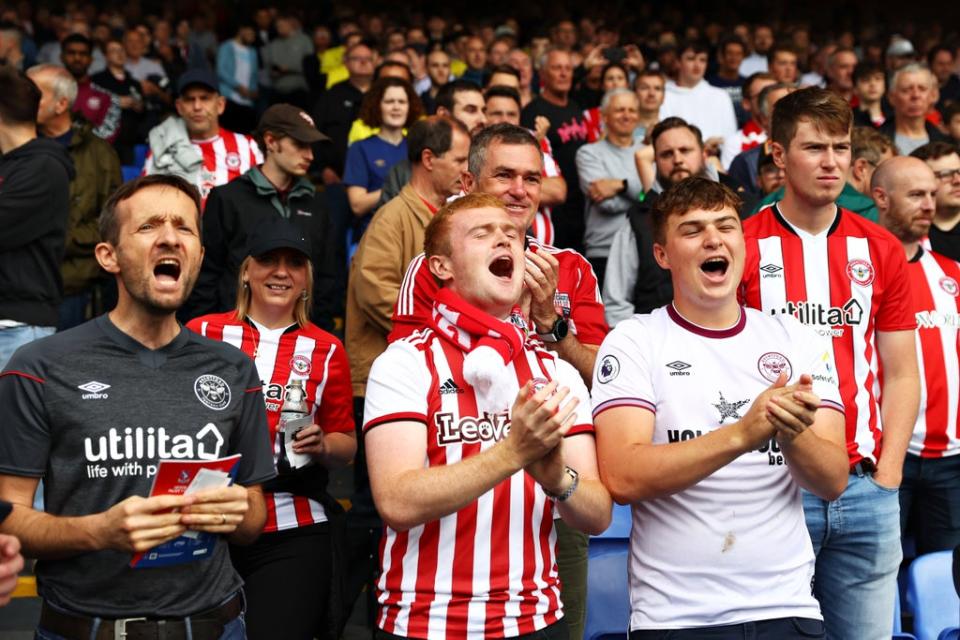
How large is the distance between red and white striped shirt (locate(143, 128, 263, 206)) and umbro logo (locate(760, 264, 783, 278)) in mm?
3849

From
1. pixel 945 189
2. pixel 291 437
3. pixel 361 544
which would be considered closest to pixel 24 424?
pixel 291 437

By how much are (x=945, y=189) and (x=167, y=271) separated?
418 cm

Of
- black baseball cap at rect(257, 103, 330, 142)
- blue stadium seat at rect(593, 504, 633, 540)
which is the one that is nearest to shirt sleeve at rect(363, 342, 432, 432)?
blue stadium seat at rect(593, 504, 633, 540)

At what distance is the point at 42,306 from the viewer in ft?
16.5

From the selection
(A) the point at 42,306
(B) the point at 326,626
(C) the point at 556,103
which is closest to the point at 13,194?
(A) the point at 42,306

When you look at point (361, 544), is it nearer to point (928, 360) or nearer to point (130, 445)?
point (130, 445)

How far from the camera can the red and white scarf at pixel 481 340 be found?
9.51 feet

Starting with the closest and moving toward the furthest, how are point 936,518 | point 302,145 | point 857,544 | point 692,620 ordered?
1. point 692,620
2. point 857,544
3. point 936,518
4. point 302,145

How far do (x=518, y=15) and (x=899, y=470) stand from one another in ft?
45.5

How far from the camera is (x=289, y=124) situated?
18.6 feet

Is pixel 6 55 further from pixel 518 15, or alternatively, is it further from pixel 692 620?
pixel 692 620

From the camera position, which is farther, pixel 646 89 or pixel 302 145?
pixel 646 89

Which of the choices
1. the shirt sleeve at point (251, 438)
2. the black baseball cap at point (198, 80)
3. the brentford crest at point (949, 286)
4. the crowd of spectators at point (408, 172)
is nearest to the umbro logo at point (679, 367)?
the crowd of spectators at point (408, 172)

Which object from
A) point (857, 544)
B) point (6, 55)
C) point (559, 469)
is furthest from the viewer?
point (6, 55)
